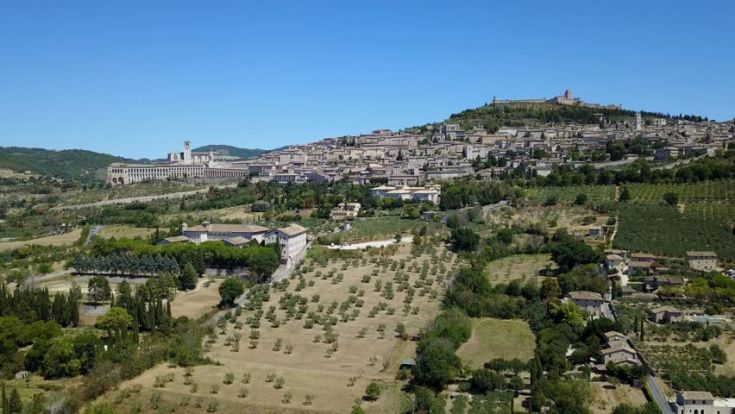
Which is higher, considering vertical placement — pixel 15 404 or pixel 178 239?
pixel 178 239

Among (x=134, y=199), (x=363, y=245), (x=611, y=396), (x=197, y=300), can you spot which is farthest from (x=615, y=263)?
(x=134, y=199)

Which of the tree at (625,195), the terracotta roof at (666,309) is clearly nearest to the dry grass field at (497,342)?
the terracotta roof at (666,309)

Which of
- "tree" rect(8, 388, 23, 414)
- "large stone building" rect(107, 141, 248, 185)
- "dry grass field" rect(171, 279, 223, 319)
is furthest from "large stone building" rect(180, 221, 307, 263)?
"large stone building" rect(107, 141, 248, 185)

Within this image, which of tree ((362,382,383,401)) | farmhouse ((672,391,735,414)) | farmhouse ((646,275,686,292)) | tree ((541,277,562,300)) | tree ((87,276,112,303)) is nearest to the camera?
farmhouse ((672,391,735,414))

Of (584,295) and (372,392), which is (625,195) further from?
(372,392)

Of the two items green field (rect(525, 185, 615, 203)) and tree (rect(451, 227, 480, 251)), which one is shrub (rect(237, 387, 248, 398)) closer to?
tree (rect(451, 227, 480, 251))

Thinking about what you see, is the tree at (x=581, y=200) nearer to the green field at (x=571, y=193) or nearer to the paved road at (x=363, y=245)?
the green field at (x=571, y=193)
